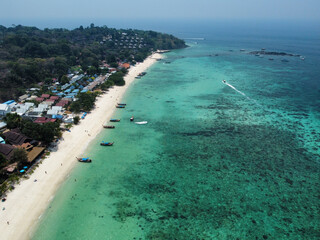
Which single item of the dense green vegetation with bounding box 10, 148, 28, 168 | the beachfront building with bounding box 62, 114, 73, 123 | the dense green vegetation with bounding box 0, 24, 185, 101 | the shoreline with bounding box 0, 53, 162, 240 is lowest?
the shoreline with bounding box 0, 53, 162, 240

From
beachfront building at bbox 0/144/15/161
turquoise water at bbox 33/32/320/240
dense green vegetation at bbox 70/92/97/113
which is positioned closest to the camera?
turquoise water at bbox 33/32/320/240

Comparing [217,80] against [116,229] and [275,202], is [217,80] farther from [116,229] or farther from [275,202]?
[116,229]

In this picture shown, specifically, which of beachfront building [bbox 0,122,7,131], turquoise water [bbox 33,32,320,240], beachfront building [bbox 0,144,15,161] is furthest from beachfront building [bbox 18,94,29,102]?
beachfront building [bbox 0,144,15,161]

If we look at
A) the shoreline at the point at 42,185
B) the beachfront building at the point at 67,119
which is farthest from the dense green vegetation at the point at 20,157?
the beachfront building at the point at 67,119

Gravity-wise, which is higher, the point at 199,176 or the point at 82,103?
the point at 82,103

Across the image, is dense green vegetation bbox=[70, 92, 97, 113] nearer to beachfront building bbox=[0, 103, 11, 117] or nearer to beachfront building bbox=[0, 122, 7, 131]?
beachfront building bbox=[0, 103, 11, 117]

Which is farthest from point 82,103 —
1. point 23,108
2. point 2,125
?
point 2,125

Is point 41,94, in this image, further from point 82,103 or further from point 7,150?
point 7,150
